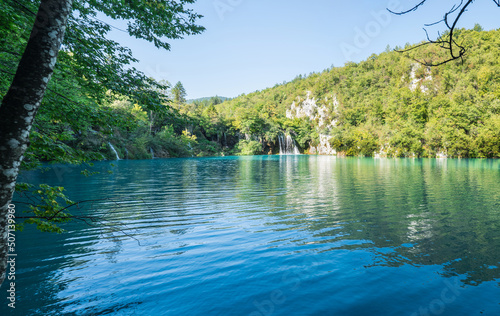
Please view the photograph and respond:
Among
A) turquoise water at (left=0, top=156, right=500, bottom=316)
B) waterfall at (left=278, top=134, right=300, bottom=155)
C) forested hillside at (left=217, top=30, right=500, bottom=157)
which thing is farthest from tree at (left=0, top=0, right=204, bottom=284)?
waterfall at (left=278, top=134, right=300, bottom=155)

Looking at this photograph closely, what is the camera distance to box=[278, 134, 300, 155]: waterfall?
343ft

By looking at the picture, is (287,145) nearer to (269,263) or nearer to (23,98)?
(269,263)

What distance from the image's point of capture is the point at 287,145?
347ft

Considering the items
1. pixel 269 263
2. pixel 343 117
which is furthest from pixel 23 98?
pixel 343 117

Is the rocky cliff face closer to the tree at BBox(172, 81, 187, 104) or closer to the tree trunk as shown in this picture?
the tree at BBox(172, 81, 187, 104)

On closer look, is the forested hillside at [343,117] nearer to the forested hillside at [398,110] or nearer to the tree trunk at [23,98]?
the forested hillside at [398,110]

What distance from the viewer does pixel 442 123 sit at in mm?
62000

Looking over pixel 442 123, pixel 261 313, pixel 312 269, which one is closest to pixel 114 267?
pixel 261 313

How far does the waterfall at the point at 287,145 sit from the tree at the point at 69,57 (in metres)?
97.7

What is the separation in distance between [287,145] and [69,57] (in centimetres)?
10189

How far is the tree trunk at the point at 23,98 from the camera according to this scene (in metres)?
2.28

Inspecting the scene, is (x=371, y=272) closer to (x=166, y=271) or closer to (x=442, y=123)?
(x=166, y=271)

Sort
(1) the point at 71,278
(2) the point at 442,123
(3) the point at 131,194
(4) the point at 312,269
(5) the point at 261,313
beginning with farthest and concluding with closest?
(2) the point at 442,123, (3) the point at 131,194, (4) the point at 312,269, (1) the point at 71,278, (5) the point at 261,313

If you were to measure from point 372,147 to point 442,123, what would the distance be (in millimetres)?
18682
